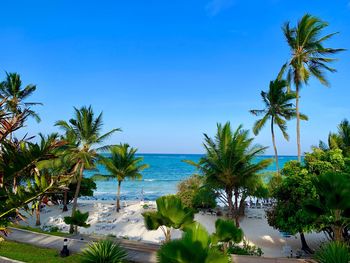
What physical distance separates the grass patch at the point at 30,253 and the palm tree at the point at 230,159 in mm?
10145

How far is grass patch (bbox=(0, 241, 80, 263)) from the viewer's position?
414 inches

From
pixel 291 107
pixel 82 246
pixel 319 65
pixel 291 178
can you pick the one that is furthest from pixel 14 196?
pixel 291 107

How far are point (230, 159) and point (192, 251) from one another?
13645mm

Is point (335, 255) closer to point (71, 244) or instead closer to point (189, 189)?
point (71, 244)

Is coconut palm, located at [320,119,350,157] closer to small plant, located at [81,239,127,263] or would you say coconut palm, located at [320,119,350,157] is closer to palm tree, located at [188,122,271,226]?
palm tree, located at [188,122,271,226]

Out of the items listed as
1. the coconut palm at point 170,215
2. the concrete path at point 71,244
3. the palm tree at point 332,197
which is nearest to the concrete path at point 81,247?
the concrete path at point 71,244

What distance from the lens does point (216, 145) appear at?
1903 cm

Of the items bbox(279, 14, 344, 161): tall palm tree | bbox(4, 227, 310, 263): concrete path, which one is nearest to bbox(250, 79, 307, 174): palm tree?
bbox(279, 14, 344, 161): tall palm tree

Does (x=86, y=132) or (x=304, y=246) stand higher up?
(x=86, y=132)

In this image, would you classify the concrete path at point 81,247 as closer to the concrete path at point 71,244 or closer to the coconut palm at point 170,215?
the concrete path at point 71,244

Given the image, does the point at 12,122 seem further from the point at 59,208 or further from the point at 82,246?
the point at 59,208

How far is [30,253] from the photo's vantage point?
38.0 feet

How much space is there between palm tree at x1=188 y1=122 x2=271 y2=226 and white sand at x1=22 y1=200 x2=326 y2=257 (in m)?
3.02

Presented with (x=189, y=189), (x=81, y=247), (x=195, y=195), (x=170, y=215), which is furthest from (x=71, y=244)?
(x=189, y=189)
